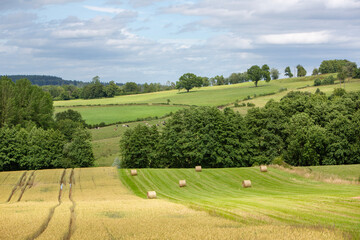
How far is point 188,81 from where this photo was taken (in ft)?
634

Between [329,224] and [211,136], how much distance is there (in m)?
48.5

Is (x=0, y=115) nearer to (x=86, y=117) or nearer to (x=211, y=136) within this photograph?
(x=86, y=117)

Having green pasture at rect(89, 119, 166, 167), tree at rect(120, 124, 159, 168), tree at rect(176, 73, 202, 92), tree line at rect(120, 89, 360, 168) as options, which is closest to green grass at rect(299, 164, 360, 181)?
tree line at rect(120, 89, 360, 168)

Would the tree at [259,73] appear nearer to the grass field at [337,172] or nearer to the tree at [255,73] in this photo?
the tree at [255,73]

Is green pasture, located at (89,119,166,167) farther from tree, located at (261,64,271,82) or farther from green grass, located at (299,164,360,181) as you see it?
tree, located at (261,64,271,82)

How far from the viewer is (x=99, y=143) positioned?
90.1 metres

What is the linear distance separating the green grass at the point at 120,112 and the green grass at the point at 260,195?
7124 cm

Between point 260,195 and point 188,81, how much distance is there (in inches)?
6269

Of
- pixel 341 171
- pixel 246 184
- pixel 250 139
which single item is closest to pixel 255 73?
pixel 250 139

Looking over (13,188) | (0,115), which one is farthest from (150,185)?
(0,115)

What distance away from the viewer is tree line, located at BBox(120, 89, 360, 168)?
62.8m

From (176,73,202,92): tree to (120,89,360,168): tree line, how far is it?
12006 centimetres

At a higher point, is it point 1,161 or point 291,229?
point 291,229

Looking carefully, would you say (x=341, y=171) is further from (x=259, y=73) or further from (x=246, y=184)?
(x=259, y=73)
